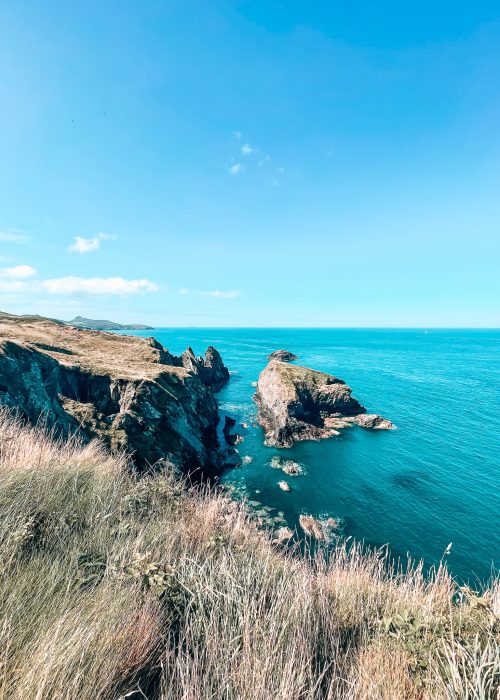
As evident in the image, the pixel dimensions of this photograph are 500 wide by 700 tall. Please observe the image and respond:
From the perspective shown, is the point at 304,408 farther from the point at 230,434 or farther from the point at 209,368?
the point at 209,368

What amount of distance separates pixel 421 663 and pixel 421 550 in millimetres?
30854

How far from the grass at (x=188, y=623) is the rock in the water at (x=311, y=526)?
24665 millimetres

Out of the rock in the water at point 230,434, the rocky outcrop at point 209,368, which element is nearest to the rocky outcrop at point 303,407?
the rock in the water at point 230,434

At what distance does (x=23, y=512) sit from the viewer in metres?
5.98

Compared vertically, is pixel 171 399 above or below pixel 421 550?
above

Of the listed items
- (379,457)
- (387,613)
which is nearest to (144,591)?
(387,613)

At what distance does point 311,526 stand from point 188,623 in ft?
96.4

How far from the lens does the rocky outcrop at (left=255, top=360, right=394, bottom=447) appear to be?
52812 millimetres

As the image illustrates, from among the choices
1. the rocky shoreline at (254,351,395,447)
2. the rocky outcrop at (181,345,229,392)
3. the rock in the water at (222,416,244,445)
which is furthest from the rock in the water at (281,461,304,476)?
the rocky outcrop at (181,345,229,392)

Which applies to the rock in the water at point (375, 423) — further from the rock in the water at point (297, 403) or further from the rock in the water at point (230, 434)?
the rock in the water at point (230, 434)

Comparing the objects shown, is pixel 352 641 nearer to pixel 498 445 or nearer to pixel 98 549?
pixel 98 549

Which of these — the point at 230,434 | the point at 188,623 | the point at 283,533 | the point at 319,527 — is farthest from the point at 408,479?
the point at 188,623

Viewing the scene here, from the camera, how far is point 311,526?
98.0ft

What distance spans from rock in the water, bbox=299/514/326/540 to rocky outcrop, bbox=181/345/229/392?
57.4 m
